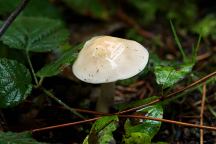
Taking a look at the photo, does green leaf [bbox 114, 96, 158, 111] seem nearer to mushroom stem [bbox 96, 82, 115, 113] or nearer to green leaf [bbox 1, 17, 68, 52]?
mushroom stem [bbox 96, 82, 115, 113]

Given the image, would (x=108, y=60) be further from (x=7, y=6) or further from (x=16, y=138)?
(x=7, y=6)

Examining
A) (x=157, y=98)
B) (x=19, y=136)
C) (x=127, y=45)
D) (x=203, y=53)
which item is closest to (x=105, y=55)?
(x=127, y=45)

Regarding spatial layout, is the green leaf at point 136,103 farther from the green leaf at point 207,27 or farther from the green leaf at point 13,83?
the green leaf at point 207,27

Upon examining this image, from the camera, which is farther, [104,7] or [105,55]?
[104,7]

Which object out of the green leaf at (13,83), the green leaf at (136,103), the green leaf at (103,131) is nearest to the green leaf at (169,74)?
the green leaf at (136,103)

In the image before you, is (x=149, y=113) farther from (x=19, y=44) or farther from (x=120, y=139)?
(x=19, y=44)
